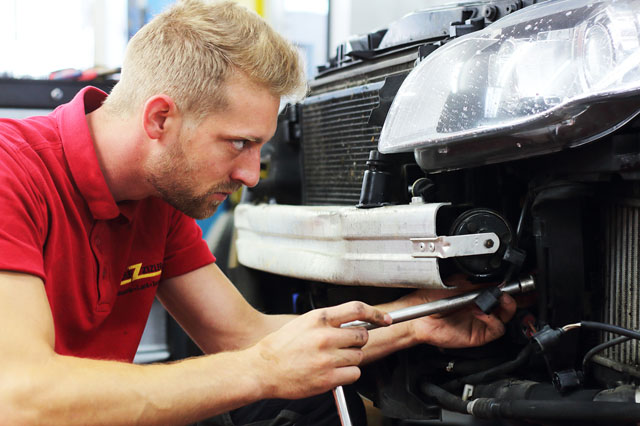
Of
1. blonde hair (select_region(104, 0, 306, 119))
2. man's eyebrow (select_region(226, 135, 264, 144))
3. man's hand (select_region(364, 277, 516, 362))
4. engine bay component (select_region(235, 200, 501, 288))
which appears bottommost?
man's hand (select_region(364, 277, 516, 362))

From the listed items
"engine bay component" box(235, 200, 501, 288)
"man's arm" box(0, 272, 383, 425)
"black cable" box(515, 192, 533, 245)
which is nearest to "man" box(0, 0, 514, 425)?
"man's arm" box(0, 272, 383, 425)

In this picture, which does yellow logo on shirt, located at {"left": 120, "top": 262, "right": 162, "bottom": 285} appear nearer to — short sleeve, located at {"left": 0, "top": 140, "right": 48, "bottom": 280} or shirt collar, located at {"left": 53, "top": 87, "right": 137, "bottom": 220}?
shirt collar, located at {"left": 53, "top": 87, "right": 137, "bottom": 220}

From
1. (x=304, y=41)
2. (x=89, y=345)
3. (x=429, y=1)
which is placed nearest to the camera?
(x=89, y=345)

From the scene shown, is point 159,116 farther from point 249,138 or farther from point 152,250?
point 152,250

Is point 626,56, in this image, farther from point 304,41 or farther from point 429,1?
point 304,41

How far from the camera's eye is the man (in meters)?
0.89

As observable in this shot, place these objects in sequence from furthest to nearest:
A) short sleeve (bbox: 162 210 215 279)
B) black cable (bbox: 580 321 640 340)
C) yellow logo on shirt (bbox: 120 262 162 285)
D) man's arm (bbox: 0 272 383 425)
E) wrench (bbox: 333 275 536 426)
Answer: short sleeve (bbox: 162 210 215 279) < yellow logo on shirt (bbox: 120 262 162 285) < wrench (bbox: 333 275 536 426) < black cable (bbox: 580 321 640 340) < man's arm (bbox: 0 272 383 425)

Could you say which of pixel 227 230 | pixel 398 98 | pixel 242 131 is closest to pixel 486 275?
pixel 398 98

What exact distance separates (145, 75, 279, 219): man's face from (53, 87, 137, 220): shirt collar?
0.28ft

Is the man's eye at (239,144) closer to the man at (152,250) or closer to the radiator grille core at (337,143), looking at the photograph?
the man at (152,250)

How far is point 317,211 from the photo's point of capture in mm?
1351

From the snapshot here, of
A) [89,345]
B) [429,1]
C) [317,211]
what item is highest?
[429,1]

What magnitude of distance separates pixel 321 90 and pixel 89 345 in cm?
81

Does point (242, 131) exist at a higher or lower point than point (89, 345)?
higher
